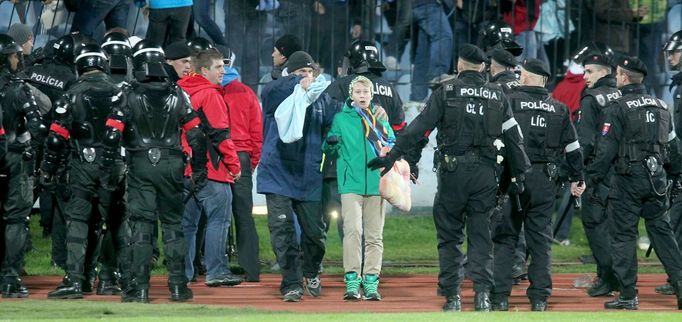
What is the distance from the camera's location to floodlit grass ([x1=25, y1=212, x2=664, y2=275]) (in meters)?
17.5

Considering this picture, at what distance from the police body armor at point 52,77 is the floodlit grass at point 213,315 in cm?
320

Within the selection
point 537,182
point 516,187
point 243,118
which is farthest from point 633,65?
point 243,118

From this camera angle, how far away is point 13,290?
47.3 ft

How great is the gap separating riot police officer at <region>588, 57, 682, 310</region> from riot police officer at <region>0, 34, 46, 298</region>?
16.1ft

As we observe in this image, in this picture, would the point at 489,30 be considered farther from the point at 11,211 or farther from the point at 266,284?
the point at 11,211

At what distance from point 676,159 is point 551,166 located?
1240mm

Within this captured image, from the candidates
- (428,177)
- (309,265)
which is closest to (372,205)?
(309,265)

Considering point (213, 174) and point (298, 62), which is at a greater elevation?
point (298, 62)

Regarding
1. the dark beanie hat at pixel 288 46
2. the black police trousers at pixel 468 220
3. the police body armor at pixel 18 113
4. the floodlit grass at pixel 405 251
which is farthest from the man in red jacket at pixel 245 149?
the black police trousers at pixel 468 220

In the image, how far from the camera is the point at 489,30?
17781 mm

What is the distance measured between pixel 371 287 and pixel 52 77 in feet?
13.3

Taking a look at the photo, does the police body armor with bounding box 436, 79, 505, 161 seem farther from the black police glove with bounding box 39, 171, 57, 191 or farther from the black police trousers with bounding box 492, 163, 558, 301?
the black police glove with bounding box 39, 171, 57, 191

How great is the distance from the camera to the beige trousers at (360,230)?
47.3 feet

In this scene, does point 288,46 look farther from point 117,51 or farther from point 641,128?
point 641,128
